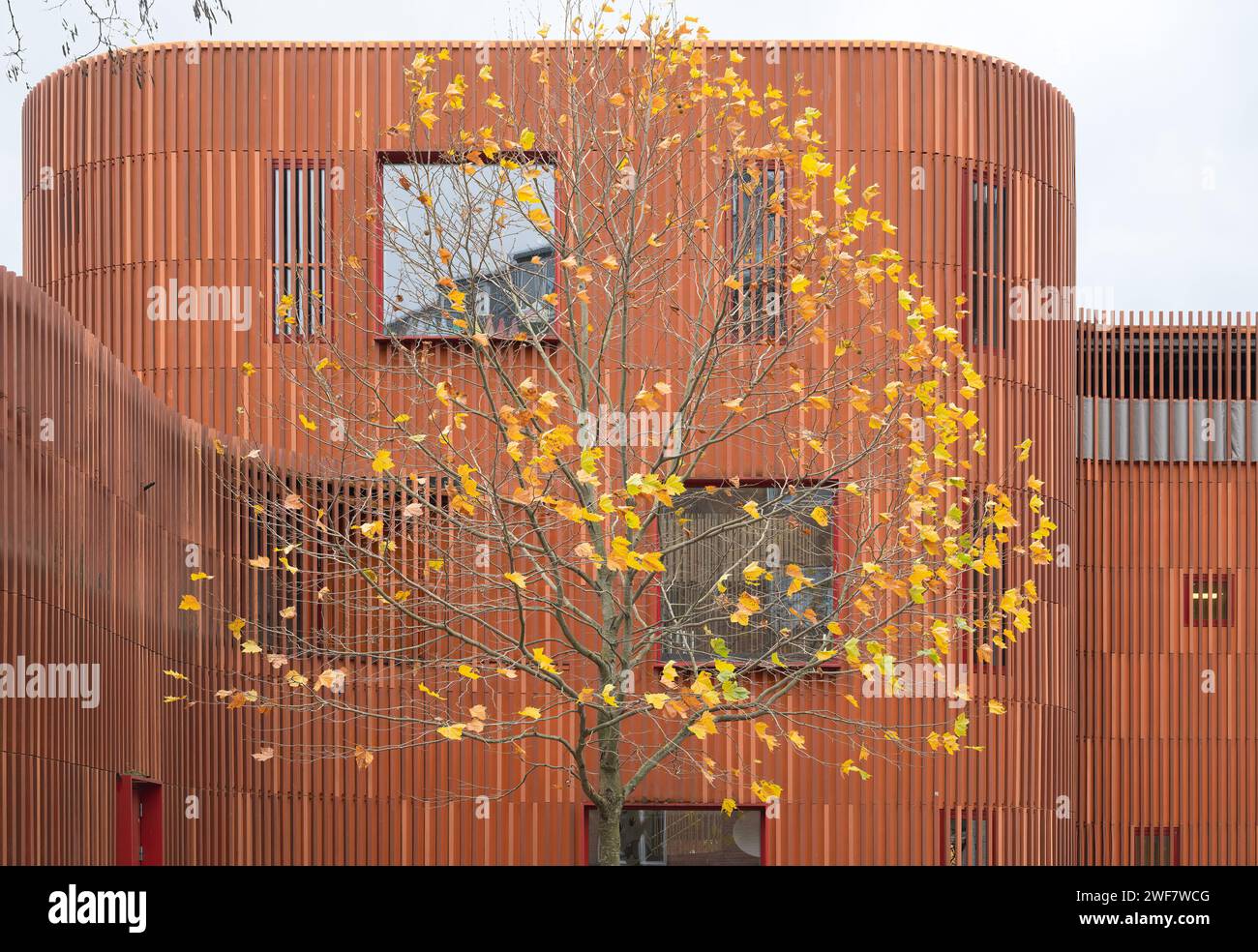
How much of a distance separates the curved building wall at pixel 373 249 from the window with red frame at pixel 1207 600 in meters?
3.55

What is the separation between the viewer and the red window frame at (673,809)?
23.3 metres

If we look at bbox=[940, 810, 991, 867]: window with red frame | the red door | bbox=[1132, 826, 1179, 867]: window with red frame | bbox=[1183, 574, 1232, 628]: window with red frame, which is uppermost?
bbox=[1183, 574, 1232, 628]: window with red frame

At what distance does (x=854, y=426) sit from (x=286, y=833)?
8211 millimetres

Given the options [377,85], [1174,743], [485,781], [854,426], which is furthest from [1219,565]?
[377,85]

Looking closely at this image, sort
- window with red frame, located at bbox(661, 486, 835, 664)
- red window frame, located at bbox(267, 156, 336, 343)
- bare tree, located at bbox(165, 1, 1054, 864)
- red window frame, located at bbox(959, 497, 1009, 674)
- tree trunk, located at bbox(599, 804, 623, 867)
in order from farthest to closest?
red window frame, located at bbox(267, 156, 336, 343), red window frame, located at bbox(959, 497, 1009, 674), window with red frame, located at bbox(661, 486, 835, 664), bare tree, located at bbox(165, 1, 1054, 864), tree trunk, located at bbox(599, 804, 623, 867)

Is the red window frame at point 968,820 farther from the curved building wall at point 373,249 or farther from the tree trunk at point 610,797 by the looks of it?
the tree trunk at point 610,797

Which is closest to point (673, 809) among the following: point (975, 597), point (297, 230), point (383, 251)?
point (975, 597)

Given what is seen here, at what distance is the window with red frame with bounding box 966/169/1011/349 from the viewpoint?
79.5 feet

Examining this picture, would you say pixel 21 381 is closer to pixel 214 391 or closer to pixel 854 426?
pixel 214 391

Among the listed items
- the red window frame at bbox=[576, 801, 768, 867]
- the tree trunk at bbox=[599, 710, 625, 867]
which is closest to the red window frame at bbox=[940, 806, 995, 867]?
the red window frame at bbox=[576, 801, 768, 867]

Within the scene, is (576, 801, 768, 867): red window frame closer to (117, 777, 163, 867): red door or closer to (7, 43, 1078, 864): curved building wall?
(7, 43, 1078, 864): curved building wall

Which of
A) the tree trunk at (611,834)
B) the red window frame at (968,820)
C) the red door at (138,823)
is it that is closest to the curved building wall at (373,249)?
the red window frame at (968,820)

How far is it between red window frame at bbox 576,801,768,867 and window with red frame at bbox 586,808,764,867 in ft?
0.06

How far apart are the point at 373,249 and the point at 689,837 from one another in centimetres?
806
